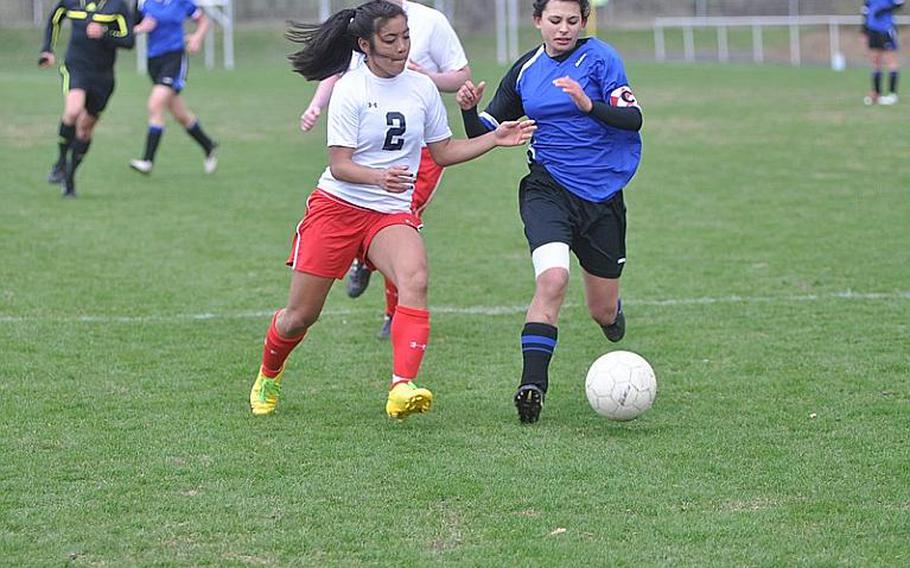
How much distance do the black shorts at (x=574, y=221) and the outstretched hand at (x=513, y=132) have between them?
1.43 feet

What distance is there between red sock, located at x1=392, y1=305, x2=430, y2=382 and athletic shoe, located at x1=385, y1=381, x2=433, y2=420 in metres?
0.06

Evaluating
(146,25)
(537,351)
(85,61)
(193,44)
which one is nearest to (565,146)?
(537,351)

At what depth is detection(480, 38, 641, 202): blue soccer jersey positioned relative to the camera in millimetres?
6145

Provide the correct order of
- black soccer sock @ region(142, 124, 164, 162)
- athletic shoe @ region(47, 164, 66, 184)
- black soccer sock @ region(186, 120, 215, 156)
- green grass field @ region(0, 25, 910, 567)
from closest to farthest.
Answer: green grass field @ region(0, 25, 910, 567)
athletic shoe @ region(47, 164, 66, 184)
black soccer sock @ region(142, 124, 164, 162)
black soccer sock @ region(186, 120, 215, 156)

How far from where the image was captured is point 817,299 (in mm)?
8570

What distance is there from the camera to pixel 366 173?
5742 millimetres

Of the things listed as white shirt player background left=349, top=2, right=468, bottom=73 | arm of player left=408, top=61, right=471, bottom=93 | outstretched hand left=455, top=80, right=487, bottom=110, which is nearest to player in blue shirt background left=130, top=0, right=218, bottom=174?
white shirt player background left=349, top=2, right=468, bottom=73

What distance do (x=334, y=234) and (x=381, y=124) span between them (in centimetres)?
49

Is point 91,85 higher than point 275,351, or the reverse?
point 91,85

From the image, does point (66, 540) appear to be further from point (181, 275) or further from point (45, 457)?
point (181, 275)

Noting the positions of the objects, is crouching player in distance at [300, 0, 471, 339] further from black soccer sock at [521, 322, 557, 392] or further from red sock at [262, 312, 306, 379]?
black soccer sock at [521, 322, 557, 392]

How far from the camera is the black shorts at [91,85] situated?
13641 mm

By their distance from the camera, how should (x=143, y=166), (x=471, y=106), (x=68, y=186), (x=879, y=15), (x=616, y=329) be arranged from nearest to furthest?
(x=471, y=106), (x=616, y=329), (x=68, y=186), (x=143, y=166), (x=879, y=15)

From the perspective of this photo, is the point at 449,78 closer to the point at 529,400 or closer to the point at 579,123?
the point at 579,123
